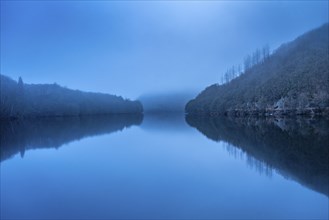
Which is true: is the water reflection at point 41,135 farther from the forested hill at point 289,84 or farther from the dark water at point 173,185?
the forested hill at point 289,84

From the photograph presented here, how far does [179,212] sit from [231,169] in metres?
7.03

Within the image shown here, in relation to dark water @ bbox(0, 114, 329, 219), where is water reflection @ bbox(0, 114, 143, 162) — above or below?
above

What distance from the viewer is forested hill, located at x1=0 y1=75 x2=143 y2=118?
108m

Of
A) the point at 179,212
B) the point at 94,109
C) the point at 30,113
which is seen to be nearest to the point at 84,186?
the point at 179,212

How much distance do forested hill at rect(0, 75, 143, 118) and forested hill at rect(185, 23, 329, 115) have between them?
65.2m

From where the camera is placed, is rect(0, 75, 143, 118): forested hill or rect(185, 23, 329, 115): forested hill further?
rect(0, 75, 143, 118): forested hill

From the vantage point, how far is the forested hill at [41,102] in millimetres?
108250

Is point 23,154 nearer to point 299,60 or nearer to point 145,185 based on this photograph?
point 145,185

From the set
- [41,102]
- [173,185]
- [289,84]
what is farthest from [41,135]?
[41,102]

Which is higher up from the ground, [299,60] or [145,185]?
[299,60]

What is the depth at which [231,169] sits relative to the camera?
16.0m

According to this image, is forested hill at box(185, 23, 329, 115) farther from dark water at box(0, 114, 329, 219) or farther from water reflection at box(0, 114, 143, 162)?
dark water at box(0, 114, 329, 219)

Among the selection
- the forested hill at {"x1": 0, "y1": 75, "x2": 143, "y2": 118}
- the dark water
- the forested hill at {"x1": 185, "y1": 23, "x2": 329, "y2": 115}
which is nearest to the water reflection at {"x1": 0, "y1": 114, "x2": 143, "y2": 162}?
the dark water

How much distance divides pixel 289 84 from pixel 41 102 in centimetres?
10439
